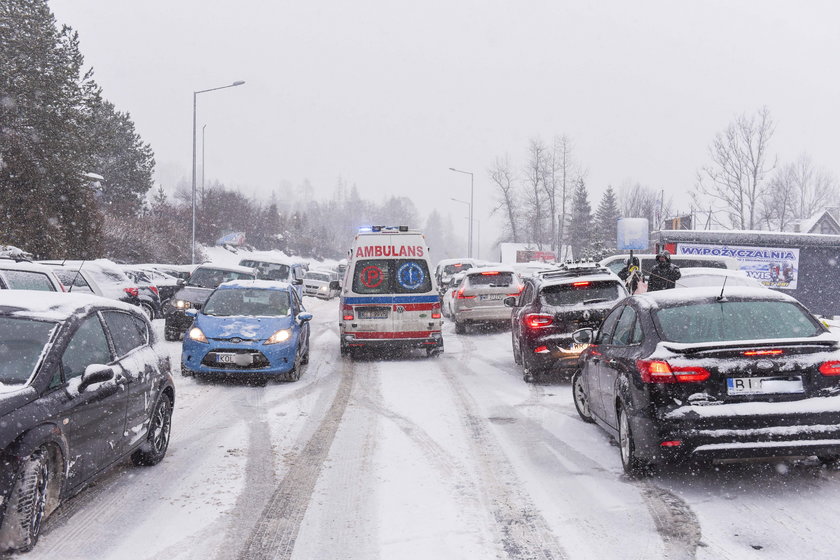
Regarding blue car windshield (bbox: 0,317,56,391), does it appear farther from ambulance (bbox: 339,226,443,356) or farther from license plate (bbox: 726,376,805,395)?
ambulance (bbox: 339,226,443,356)

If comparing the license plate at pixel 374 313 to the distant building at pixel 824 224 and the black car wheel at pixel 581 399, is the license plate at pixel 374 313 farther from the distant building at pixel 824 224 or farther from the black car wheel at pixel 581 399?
the distant building at pixel 824 224

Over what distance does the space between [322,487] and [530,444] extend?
239 centimetres

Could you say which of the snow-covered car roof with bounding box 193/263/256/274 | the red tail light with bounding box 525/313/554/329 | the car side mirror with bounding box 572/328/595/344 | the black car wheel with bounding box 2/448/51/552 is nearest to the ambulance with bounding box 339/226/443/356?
the red tail light with bounding box 525/313/554/329

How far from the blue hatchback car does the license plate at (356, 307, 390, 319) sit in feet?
5.40

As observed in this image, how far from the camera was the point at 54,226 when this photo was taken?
3125 centimetres

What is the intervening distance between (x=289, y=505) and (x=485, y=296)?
558 inches

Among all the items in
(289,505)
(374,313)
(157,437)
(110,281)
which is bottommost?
(289,505)

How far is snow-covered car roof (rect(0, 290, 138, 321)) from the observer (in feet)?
17.5

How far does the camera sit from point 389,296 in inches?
555

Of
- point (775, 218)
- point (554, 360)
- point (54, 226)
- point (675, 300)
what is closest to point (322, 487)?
point (675, 300)

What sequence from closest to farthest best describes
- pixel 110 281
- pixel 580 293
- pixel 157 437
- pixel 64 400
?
pixel 64 400 → pixel 157 437 → pixel 580 293 → pixel 110 281

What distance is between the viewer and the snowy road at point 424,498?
4672 millimetres

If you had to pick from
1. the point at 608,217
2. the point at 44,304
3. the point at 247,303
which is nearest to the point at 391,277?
the point at 247,303

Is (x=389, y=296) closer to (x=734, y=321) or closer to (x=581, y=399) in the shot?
(x=581, y=399)
